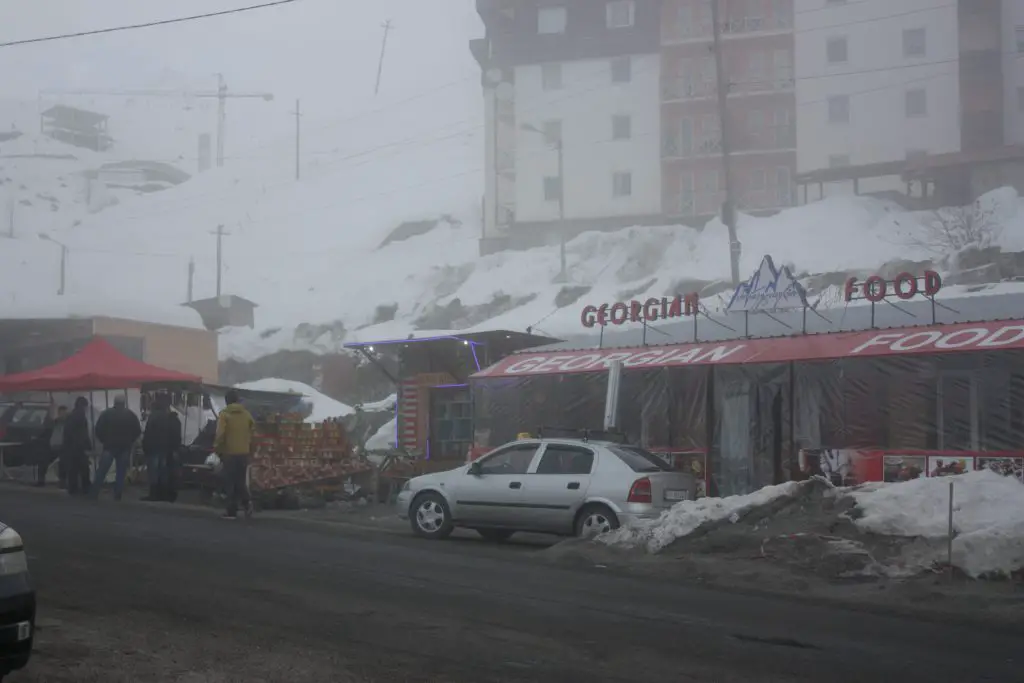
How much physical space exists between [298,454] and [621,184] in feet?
157

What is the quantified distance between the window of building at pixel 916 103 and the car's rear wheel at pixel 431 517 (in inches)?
1998

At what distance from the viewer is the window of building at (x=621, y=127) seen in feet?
216

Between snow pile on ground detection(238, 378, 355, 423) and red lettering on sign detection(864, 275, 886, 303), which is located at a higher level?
red lettering on sign detection(864, 275, 886, 303)

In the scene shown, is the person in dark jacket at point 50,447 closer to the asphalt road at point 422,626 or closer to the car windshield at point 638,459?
the asphalt road at point 422,626

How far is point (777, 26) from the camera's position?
6141 centimetres

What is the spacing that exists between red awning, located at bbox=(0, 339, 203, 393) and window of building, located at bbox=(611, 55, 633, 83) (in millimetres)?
47511

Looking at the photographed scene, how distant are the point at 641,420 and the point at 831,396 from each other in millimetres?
3692

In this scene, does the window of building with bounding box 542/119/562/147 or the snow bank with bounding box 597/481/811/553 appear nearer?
the snow bank with bounding box 597/481/811/553

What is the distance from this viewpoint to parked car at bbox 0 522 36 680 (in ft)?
18.2

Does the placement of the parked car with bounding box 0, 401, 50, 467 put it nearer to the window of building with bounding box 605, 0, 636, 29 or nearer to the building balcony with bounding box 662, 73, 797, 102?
the building balcony with bounding box 662, 73, 797, 102

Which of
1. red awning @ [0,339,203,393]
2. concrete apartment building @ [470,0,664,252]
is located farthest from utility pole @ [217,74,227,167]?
red awning @ [0,339,203,393]

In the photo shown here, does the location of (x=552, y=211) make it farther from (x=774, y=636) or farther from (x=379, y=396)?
(x=774, y=636)

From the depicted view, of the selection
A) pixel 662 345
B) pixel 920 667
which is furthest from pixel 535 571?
pixel 662 345

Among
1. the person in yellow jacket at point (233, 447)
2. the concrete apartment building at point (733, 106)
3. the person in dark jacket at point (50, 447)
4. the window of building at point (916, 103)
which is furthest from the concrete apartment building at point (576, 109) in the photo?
the person in yellow jacket at point (233, 447)
